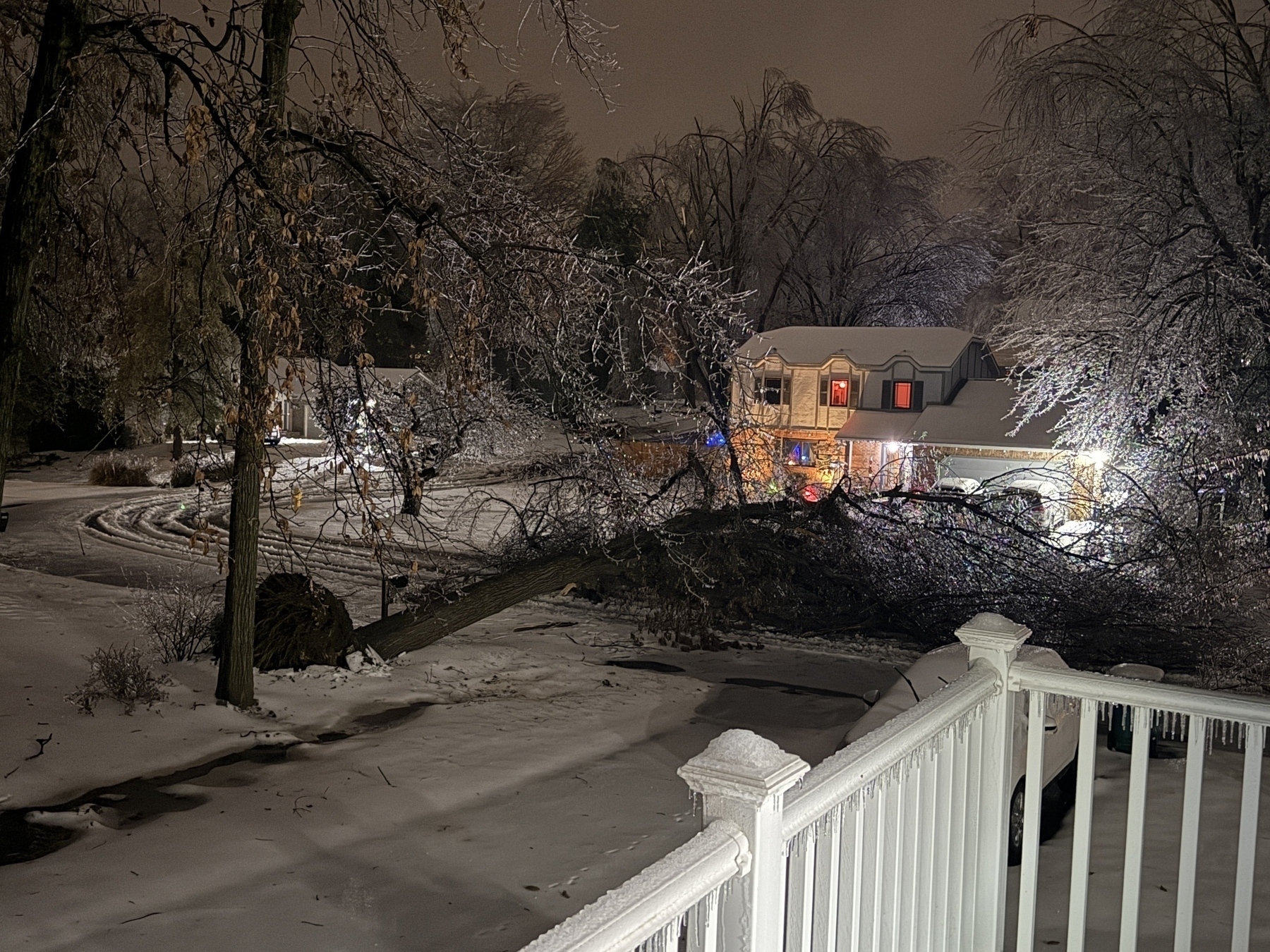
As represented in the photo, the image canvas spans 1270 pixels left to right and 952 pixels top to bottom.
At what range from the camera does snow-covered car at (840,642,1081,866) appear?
6.39m

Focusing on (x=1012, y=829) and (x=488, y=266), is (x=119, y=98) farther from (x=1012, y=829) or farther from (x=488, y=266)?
(x=1012, y=829)

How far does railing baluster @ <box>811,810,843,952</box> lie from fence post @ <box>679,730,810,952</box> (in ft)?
1.05

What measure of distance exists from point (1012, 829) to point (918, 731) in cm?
405

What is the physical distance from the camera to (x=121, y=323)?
5.92 metres

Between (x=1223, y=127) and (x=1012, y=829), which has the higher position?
(x=1223, y=127)

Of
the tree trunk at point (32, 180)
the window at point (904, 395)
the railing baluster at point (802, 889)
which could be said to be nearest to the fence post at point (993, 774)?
the railing baluster at point (802, 889)

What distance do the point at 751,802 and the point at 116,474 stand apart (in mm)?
31479

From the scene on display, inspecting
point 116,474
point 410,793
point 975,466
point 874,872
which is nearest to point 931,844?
point 874,872

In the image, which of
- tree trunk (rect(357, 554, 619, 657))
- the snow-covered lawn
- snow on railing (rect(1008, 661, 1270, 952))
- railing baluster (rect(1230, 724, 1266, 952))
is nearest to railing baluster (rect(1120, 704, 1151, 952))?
snow on railing (rect(1008, 661, 1270, 952))

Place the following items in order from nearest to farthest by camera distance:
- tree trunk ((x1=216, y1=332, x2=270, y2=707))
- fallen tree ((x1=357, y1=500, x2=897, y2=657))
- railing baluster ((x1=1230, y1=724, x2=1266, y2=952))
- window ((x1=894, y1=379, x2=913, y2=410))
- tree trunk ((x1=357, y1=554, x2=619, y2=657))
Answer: railing baluster ((x1=1230, y1=724, x2=1266, y2=952)) → tree trunk ((x1=216, y1=332, x2=270, y2=707)) → tree trunk ((x1=357, y1=554, x2=619, y2=657)) → fallen tree ((x1=357, y1=500, x2=897, y2=657)) → window ((x1=894, y1=379, x2=913, y2=410))

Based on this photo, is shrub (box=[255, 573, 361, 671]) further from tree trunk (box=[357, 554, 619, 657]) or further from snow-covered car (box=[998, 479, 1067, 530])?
snow-covered car (box=[998, 479, 1067, 530])

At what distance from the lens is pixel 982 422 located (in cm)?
2442

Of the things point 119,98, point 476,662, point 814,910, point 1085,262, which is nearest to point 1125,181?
point 1085,262

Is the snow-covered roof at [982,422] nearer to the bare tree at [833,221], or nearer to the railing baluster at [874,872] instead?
the bare tree at [833,221]
